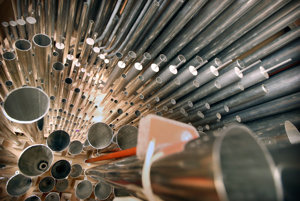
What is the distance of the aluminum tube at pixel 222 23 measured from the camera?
159 cm

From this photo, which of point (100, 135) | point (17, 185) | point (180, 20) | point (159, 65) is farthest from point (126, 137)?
point (180, 20)

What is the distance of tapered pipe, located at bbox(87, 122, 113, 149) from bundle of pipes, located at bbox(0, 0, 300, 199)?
0.6 inches

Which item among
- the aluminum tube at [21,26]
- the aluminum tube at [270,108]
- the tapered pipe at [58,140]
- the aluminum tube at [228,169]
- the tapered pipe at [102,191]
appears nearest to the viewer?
the aluminum tube at [228,169]

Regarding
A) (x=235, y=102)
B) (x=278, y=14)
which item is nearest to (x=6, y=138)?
(x=235, y=102)

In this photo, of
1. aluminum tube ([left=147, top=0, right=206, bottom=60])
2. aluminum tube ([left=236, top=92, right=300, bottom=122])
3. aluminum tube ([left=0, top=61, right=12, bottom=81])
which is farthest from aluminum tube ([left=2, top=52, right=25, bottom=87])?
aluminum tube ([left=236, top=92, right=300, bottom=122])

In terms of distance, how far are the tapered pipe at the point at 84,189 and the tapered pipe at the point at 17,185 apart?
928 mm

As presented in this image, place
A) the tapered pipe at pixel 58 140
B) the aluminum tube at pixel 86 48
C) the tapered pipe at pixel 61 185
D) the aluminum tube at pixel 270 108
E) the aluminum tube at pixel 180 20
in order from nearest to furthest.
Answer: the aluminum tube at pixel 180 20 → the aluminum tube at pixel 270 108 → the tapered pipe at pixel 58 140 → the aluminum tube at pixel 86 48 → the tapered pipe at pixel 61 185

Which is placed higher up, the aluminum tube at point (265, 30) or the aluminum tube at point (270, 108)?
the aluminum tube at point (265, 30)

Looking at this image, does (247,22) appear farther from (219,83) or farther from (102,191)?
(102,191)

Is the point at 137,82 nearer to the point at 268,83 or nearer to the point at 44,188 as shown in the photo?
the point at 268,83

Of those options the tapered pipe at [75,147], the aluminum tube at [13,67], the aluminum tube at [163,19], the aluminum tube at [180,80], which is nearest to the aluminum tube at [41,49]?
the aluminum tube at [13,67]

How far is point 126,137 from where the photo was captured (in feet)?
7.53

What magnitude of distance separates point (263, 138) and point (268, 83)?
0.74 m

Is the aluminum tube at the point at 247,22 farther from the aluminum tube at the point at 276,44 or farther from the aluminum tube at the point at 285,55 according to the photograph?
the aluminum tube at the point at 285,55
